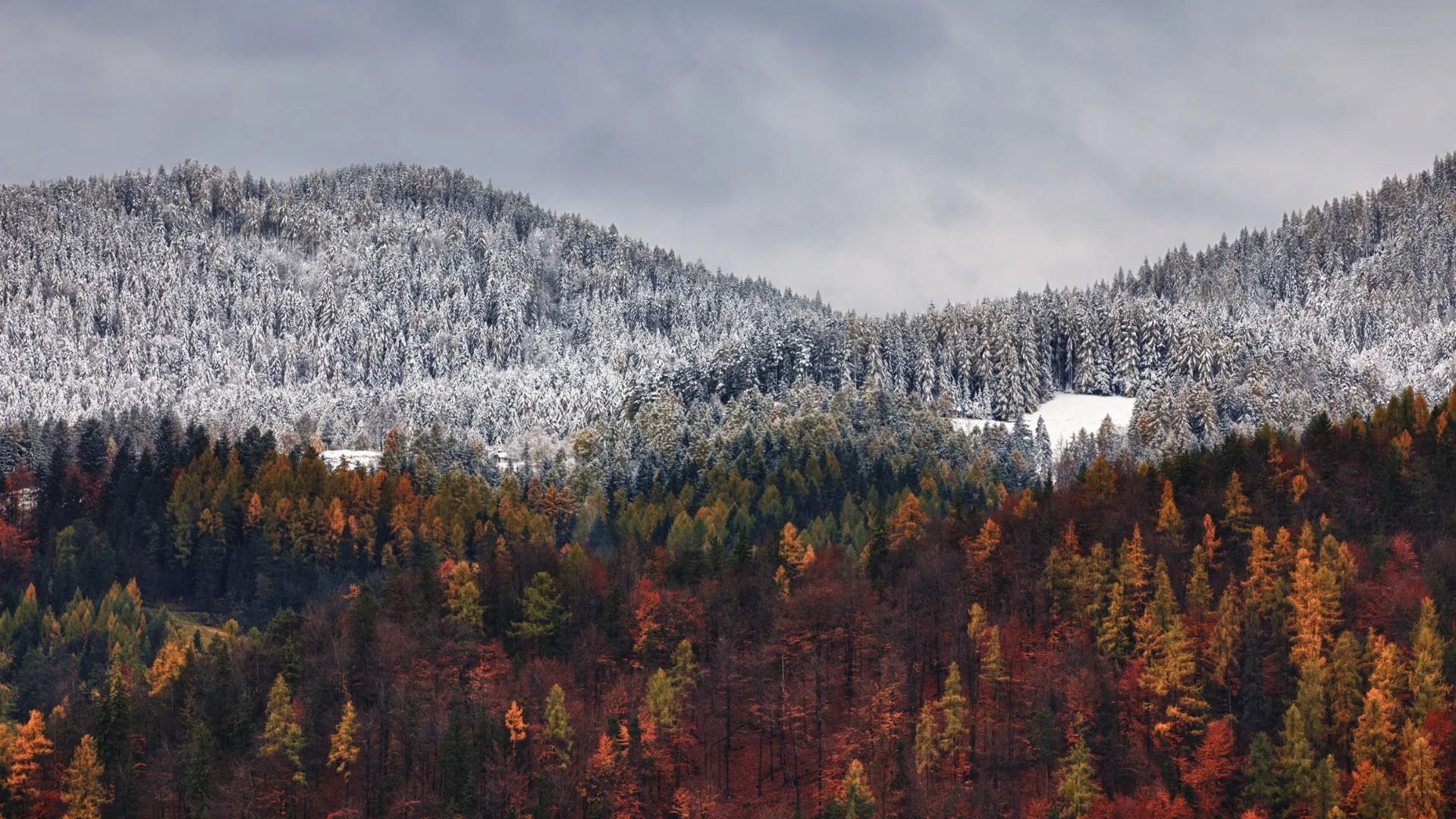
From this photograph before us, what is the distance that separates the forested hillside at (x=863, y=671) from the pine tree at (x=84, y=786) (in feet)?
0.80

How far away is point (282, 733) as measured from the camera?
4542 inches

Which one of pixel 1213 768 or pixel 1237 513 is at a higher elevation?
pixel 1237 513

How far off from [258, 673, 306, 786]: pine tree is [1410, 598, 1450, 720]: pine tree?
7875cm

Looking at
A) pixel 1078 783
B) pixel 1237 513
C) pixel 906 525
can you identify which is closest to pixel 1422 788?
pixel 1078 783

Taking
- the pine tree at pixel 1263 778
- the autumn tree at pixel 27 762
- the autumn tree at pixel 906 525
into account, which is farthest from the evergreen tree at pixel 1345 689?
the autumn tree at pixel 27 762

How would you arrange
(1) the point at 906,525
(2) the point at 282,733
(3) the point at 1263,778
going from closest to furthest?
(3) the point at 1263,778
(2) the point at 282,733
(1) the point at 906,525

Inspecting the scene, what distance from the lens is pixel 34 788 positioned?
11269cm

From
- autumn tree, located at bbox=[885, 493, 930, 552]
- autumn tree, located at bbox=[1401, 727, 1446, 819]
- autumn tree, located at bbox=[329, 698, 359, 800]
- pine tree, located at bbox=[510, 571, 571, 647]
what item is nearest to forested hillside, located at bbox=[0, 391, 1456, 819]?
autumn tree, located at bbox=[1401, 727, 1446, 819]

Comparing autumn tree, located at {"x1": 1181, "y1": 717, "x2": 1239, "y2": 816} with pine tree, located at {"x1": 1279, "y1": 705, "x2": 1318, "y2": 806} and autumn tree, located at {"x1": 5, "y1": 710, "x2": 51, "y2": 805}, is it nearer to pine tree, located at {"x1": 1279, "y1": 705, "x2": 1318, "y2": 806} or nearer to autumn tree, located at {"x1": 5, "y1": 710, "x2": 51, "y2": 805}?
pine tree, located at {"x1": 1279, "y1": 705, "x2": 1318, "y2": 806}

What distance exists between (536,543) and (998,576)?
51.3 meters

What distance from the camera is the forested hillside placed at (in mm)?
101375

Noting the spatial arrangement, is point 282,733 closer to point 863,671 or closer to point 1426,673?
point 863,671

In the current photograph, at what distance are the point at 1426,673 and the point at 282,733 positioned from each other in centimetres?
8313

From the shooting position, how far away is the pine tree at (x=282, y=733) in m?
114
